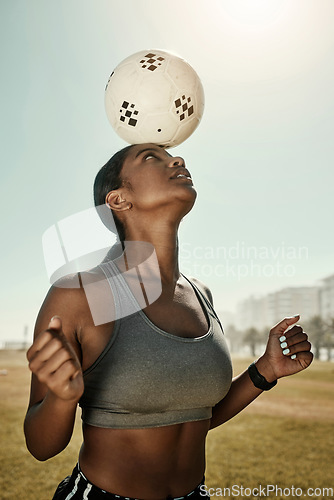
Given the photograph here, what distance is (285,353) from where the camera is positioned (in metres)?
1.92

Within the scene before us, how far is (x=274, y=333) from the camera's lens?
6.46ft

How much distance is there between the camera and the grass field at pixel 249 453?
18.9 ft

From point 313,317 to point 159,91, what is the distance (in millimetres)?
30773

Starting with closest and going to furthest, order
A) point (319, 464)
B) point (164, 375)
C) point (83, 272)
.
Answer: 1. point (164, 375)
2. point (83, 272)
3. point (319, 464)

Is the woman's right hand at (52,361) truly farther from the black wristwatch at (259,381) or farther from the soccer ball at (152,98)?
the soccer ball at (152,98)

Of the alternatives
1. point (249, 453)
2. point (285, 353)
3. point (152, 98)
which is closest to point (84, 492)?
point (285, 353)

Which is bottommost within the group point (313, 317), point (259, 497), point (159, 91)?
point (313, 317)

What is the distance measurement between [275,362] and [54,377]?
1.16m

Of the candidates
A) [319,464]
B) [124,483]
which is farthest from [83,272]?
[319,464]

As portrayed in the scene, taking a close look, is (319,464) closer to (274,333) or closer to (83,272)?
(274,333)

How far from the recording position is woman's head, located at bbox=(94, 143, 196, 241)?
1.80 meters

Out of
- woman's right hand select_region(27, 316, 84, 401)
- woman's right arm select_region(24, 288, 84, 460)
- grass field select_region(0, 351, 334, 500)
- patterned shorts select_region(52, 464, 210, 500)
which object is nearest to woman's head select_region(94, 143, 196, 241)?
woman's right arm select_region(24, 288, 84, 460)

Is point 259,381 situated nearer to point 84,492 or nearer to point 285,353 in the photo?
point 285,353

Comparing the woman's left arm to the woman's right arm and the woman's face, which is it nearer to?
the woman's face
